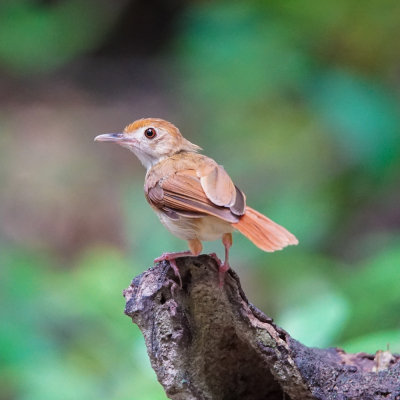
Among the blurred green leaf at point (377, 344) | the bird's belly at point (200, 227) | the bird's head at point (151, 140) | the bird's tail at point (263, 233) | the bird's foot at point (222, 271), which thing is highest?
the bird's head at point (151, 140)

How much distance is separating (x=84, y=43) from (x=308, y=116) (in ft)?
13.9

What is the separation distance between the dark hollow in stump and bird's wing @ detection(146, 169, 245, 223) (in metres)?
0.22

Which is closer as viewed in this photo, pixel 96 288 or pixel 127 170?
pixel 96 288

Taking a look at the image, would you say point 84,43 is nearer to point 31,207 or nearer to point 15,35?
point 15,35

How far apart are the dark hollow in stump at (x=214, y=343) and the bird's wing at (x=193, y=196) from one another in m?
0.22

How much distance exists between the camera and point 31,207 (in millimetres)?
8445

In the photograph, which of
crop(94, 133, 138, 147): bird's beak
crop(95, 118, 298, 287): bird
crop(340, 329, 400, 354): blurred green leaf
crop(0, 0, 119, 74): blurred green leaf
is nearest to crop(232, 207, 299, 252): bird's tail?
crop(95, 118, 298, 287): bird

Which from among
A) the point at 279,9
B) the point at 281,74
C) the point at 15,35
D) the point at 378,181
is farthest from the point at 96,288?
the point at 15,35

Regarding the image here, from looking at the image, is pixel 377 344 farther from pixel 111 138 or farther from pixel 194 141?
pixel 194 141

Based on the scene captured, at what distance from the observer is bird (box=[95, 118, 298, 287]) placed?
2793 mm

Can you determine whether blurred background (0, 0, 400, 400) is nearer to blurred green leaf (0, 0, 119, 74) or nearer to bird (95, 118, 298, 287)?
blurred green leaf (0, 0, 119, 74)

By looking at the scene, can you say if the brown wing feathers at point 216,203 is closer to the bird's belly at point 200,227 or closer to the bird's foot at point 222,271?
the bird's belly at point 200,227

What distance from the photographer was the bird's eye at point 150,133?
3635mm

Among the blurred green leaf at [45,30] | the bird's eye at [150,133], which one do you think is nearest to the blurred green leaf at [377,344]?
the bird's eye at [150,133]
